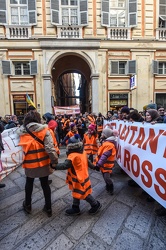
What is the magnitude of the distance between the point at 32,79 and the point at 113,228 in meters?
11.9

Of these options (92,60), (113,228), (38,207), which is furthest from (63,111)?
(113,228)

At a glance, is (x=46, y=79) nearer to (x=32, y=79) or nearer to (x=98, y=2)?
(x=32, y=79)

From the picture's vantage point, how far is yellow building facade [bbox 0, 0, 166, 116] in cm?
1164

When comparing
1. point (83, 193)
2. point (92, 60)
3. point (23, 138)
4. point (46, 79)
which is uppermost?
point (92, 60)

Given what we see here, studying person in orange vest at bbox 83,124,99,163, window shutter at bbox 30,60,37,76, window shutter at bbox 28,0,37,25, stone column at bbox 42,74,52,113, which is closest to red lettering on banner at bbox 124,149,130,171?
person in orange vest at bbox 83,124,99,163

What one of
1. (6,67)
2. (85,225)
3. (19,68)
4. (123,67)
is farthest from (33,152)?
(123,67)

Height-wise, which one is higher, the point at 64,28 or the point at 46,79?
the point at 64,28

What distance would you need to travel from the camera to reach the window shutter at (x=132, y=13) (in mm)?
11891

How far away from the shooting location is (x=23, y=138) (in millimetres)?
2469

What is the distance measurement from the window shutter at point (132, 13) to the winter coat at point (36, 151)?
13.1 meters

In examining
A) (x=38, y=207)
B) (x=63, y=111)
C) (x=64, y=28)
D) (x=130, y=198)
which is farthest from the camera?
(x=64, y=28)

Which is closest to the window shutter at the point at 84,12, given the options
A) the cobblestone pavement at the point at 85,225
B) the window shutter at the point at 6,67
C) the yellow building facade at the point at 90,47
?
the yellow building facade at the point at 90,47

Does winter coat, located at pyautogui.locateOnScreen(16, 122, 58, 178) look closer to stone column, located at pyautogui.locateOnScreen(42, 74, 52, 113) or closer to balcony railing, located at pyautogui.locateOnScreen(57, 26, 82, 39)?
stone column, located at pyautogui.locateOnScreen(42, 74, 52, 113)

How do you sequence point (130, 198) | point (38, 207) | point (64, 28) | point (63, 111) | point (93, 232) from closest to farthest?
point (93, 232)
point (38, 207)
point (130, 198)
point (63, 111)
point (64, 28)
